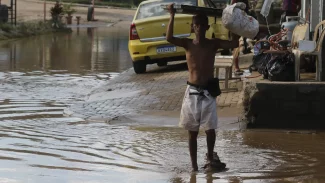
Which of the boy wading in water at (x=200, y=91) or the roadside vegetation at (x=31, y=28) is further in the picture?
the roadside vegetation at (x=31, y=28)

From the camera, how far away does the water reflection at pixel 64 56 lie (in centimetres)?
1873

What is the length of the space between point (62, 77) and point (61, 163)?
883cm

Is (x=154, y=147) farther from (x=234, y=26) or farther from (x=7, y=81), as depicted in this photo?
(x=7, y=81)

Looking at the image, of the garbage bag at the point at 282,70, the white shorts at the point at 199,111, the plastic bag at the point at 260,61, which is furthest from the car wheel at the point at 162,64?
the white shorts at the point at 199,111

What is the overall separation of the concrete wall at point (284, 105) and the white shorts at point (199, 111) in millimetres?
2176

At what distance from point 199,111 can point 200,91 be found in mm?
202

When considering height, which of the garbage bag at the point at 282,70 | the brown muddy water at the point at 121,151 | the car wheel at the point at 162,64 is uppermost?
the garbage bag at the point at 282,70

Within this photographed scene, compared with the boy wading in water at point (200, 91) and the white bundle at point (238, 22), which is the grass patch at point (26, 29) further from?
the white bundle at point (238, 22)

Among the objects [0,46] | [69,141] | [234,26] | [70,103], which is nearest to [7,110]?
[70,103]

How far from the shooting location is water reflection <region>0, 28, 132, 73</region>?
61.5 ft

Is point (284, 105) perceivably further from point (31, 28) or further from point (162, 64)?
point (31, 28)

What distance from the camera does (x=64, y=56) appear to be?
22.0 m

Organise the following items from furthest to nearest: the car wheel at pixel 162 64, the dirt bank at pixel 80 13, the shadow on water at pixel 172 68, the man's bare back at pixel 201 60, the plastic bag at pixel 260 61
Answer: the dirt bank at pixel 80 13, the car wheel at pixel 162 64, the shadow on water at pixel 172 68, the plastic bag at pixel 260 61, the man's bare back at pixel 201 60

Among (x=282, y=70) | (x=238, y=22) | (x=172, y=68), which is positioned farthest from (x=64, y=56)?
(x=238, y=22)
